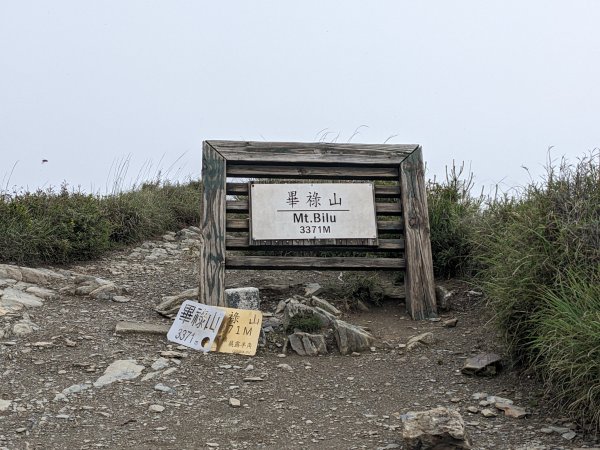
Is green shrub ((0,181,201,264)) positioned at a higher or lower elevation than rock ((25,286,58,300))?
higher

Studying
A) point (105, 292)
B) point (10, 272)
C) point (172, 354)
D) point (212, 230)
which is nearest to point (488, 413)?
A: point (172, 354)

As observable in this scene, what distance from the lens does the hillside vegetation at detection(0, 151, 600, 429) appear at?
4574mm

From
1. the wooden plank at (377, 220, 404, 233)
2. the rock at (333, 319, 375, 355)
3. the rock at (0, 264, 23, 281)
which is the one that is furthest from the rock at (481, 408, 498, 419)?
the rock at (0, 264, 23, 281)

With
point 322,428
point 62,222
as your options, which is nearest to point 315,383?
point 322,428

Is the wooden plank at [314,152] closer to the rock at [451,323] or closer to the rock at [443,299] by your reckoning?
the rock at [443,299]

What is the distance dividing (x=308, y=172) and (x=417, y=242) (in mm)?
1345

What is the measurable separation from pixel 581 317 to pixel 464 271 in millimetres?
3380

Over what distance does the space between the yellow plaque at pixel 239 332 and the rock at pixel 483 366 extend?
178cm

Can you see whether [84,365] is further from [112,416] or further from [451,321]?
[451,321]

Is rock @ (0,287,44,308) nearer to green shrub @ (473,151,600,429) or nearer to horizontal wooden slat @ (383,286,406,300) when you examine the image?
horizontal wooden slat @ (383,286,406,300)

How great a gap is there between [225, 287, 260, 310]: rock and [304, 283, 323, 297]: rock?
0.83 m

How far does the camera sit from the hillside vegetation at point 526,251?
15.0 ft

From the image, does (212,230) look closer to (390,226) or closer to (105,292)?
(105,292)

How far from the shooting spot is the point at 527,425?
4.70m
